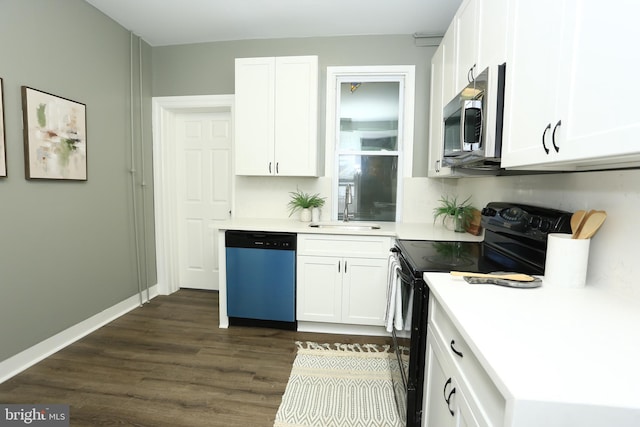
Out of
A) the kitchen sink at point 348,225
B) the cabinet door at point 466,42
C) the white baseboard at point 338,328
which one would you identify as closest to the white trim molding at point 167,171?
the kitchen sink at point 348,225

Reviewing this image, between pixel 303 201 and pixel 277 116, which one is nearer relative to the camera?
pixel 277 116

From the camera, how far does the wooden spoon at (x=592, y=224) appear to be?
1120 mm

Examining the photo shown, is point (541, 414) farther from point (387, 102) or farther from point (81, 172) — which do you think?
point (81, 172)

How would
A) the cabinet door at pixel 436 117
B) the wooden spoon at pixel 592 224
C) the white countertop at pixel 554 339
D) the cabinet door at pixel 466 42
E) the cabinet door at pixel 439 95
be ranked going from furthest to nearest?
1. the cabinet door at pixel 436 117
2. the cabinet door at pixel 439 95
3. the cabinet door at pixel 466 42
4. the wooden spoon at pixel 592 224
5. the white countertop at pixel 554 339

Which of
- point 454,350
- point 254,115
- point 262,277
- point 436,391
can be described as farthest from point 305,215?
point 454,350

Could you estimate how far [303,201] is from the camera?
289 centimetres

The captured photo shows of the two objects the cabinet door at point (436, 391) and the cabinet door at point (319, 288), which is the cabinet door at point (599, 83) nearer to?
the cabinet door at point (436, 391)

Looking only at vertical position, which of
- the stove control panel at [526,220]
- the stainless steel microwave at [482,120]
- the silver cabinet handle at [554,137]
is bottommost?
the stove control panel at [526,220]

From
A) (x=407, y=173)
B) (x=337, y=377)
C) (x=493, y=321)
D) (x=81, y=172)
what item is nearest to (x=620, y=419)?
(x=493, y=321)

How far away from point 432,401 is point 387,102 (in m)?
2.61

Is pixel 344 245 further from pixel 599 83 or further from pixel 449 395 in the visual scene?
pixel 599 83

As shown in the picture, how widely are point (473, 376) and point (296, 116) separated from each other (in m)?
2.38

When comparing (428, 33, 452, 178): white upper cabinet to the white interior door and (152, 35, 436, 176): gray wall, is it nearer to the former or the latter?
(152, 35, 436, 176): gray wall

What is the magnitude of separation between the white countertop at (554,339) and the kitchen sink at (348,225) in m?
1.61
